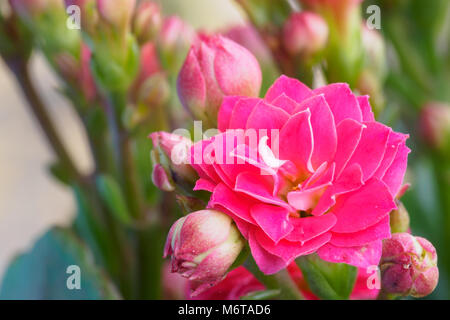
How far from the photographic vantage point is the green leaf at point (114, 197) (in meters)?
0.29

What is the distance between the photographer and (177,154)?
0.18 meters

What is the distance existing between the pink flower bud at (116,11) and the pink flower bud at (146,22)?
0.02m

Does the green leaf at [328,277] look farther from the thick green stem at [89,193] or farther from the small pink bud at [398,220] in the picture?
the thick green stem at [89,193]

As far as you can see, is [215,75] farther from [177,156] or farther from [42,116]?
[42,116]

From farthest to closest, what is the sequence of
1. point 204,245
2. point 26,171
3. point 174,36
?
point 26,171 < point 174,36 < point 204,245

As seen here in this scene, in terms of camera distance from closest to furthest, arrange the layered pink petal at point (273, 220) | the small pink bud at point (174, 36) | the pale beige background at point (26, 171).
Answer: the layered pink petal at point (273, 220), the small pink bud at point (174, 36), the pale beige background at point (26, 171)

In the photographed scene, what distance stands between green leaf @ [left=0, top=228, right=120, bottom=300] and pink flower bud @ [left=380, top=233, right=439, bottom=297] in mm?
131

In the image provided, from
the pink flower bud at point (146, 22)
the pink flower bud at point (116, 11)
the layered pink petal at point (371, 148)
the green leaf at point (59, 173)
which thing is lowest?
the layered pink petal at point (371, 148)

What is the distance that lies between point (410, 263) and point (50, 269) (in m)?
0.19

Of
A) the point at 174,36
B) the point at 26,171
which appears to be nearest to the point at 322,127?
the point at 174,36

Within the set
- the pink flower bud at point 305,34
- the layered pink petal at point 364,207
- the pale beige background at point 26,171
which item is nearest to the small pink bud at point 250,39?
the pink flower bud at point 305,34

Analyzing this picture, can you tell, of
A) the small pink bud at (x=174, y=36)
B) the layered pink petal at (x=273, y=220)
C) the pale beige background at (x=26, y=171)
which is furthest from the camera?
the pale beige background at (x=26, y=171)

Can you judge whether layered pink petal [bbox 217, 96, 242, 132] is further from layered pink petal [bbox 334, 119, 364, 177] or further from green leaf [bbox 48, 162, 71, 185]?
green leaf [bbox 48, 162, 71, 185]
